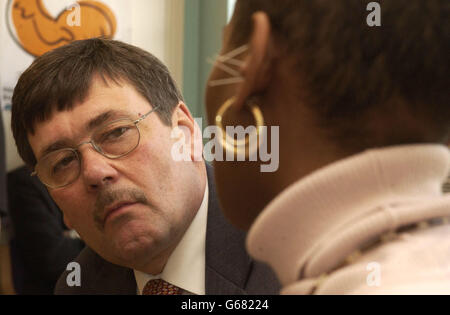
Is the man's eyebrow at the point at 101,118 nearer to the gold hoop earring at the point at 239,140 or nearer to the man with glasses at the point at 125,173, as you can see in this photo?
the man with glasses at the point at 125,173

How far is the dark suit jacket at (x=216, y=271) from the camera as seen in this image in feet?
1.57

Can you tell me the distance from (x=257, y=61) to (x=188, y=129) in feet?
0.78

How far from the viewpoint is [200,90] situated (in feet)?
1.72

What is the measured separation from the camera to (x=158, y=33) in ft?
1.85

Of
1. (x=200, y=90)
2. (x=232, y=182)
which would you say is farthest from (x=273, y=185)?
(x=200, y=90)

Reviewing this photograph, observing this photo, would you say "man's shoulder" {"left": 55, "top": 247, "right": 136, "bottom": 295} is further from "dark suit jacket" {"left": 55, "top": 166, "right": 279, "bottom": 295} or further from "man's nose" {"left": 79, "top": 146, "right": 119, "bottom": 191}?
"man's nose" {"left": 79, "top": 146, "right": 119, "bottom": 191}

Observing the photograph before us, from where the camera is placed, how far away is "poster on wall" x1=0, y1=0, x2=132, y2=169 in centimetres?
59

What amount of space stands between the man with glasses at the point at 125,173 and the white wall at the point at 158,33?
0.02m

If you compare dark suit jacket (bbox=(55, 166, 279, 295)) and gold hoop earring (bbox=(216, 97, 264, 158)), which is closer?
gold hoop earring (bbox=(216, 97, 264, 158))

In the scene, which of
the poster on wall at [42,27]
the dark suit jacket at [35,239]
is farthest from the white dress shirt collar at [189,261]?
the poster on wall at [42,27]

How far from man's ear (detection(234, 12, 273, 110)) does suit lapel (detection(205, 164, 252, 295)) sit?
237 mm

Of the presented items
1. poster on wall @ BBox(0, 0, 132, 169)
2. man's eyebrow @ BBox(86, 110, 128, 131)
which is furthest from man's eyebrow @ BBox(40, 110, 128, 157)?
poster on wall @ BBox(0, 0, 132, 169)

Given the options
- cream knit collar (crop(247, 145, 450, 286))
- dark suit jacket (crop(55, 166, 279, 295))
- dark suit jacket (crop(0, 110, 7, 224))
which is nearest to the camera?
cream knit collar (crop(247, 145, 450, 286))

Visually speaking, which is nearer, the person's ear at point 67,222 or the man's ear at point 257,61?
the man's ear at point 257,61
